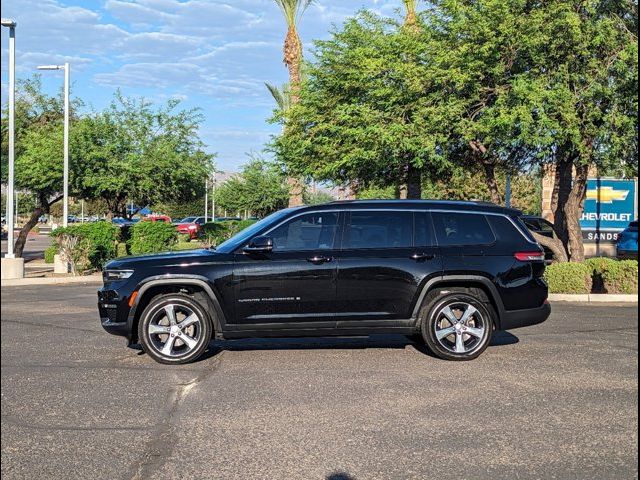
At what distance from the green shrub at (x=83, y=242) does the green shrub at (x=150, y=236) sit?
112 centimetres

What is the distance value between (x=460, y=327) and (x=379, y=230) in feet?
4.72

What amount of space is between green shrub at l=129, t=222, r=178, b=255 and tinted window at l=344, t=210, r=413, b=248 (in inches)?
534

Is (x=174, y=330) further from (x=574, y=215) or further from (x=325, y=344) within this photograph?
(x=574, y=215)

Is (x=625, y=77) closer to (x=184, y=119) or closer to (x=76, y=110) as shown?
(x=184, y=119)

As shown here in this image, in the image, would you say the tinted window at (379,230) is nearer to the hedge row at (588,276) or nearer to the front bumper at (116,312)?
the front bumper at (116,312)

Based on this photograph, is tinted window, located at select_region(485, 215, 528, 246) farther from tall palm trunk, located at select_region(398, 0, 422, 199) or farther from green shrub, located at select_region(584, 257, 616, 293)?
tall palm trunk, located at select_region(398, 0, 422, 199)

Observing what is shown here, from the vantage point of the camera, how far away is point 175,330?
773cm

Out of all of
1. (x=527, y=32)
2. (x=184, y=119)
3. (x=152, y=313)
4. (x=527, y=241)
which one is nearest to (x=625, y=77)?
(x=527, y=32)

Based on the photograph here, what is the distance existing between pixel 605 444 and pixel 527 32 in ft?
41.1

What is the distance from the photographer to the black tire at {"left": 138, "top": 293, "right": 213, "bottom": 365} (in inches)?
303

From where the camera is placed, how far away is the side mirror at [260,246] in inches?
303

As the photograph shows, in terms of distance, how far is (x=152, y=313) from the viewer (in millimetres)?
7781

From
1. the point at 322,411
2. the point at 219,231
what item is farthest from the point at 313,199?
the point at 322,411

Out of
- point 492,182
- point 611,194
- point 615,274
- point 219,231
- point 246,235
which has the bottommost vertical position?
point 615,274
